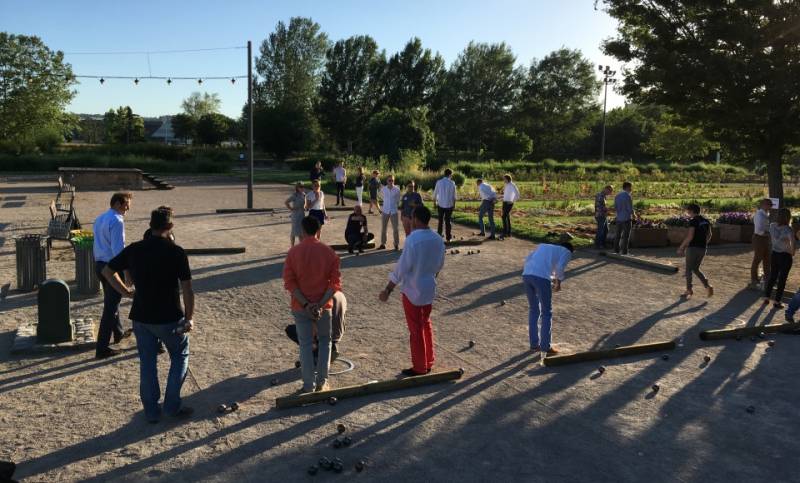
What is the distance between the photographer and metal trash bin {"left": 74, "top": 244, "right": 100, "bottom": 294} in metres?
10.4

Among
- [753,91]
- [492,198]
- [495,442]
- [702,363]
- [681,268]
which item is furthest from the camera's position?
[753,91]

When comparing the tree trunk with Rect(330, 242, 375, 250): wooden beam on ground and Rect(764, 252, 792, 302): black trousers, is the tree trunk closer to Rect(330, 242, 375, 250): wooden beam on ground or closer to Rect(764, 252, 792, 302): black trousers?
Rect(764, 252, 792, 302): black trousers

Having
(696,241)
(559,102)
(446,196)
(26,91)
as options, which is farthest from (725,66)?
(559,102)

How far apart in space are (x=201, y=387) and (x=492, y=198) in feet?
39.9

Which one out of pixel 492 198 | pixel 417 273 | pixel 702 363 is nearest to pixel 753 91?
pixel 492 198

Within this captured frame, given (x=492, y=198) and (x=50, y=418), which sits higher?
(x=492, y=198)

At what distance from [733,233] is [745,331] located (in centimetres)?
1011

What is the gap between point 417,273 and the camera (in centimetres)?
660

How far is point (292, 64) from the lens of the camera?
8338 centimetres

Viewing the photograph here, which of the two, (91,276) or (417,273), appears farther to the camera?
(91,276)

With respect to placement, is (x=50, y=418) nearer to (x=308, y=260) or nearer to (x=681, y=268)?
(x=308, y=260)

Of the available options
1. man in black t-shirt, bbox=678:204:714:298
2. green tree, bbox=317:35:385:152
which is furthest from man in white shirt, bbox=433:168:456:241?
green tree, bbox=317:35:385:152

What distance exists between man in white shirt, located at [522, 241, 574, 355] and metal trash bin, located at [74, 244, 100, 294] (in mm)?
6978

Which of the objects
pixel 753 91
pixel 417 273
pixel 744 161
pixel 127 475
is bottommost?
pixel 127 475
